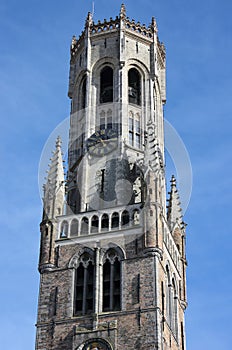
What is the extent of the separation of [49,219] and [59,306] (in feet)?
18.1

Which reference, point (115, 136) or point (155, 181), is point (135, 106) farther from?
point (155, 181)

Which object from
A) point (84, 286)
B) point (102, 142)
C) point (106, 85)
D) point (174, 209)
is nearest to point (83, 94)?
point (106, 85)

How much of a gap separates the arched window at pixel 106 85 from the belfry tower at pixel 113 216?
3.4 inches

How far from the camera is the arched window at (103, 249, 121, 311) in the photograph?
142 ft

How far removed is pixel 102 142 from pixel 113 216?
20.9 ft

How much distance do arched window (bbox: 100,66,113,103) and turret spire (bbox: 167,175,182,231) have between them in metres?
6.99

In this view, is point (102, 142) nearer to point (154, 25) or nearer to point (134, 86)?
point (134, 86)

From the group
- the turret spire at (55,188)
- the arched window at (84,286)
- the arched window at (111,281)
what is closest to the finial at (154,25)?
the turret spire at (55,188)

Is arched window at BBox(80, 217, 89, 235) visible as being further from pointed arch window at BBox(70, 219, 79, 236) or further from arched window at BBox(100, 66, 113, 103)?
arched window at BBox(100, 66, 113, 103)

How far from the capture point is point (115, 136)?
168 feet

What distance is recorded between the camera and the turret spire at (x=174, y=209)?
170ft

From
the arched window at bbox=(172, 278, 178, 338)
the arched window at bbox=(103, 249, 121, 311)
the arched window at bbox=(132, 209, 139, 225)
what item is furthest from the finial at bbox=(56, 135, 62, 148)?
the arched window at bbox=(172, 278, 178, 338)

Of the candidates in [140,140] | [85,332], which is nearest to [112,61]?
[140,140]

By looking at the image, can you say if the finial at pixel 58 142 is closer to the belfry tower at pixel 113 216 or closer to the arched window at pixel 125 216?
the belfry tower at pixel 113 216
